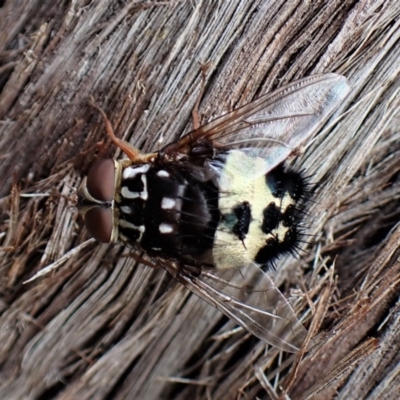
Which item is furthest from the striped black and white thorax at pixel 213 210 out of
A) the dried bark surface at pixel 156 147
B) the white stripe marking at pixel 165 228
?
the dried bark surface at pixel 156 147

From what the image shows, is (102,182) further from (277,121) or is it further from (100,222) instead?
(277,121)

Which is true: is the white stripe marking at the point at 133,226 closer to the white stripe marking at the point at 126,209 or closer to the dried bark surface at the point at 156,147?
the white stripe marking at the point at 126,209

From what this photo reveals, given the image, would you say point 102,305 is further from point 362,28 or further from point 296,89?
point 362,28

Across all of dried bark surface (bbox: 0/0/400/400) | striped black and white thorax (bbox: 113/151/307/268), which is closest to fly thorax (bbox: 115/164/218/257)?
striped black and white thorax (bbox: 113/151/307/268)

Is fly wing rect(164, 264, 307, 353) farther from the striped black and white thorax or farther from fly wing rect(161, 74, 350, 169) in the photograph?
fly wing rect(161, 74, 350, 169)

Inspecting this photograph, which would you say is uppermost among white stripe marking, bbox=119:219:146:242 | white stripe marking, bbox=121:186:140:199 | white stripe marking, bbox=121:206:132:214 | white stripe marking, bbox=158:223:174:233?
white stripe marking, bbox=121:186:140:199

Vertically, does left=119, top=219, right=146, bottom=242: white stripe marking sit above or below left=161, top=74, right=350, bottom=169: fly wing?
below
